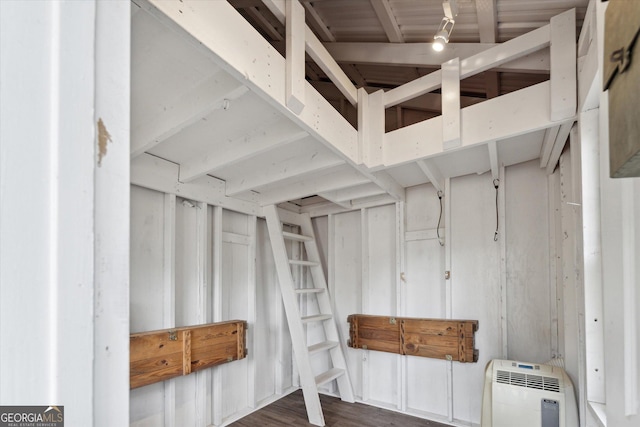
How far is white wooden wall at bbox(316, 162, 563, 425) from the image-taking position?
2562mm

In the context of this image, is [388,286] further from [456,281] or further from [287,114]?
[287,114]

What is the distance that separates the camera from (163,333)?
2297mm

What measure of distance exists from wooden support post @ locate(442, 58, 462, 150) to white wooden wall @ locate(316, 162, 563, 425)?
1.07 m

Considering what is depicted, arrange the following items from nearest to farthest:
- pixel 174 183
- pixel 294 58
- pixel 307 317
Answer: pixel 294 58 → pixel 174 183 → pixel 307 317

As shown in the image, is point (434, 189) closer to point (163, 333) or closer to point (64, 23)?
point (163, 333)

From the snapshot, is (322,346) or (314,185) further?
(322,346)

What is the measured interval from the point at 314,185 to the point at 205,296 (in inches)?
49.3

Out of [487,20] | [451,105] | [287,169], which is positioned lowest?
[287,169]

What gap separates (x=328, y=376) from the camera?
3.08m

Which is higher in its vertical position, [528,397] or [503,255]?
[503,255]

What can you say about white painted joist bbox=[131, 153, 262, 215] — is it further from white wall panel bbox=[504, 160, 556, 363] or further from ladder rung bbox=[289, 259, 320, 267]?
white wall panel bbox=[504, 160, 556, 363]

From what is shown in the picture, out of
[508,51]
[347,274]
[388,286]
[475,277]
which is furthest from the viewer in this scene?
[347,274]

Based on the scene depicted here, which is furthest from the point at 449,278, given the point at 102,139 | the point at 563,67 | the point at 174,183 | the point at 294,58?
the point at 102,139

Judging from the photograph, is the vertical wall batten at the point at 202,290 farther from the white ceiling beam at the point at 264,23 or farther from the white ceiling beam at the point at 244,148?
the white ceiling beam at the point at 264,23
